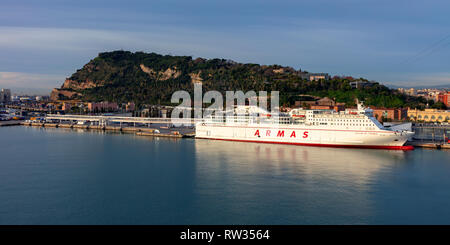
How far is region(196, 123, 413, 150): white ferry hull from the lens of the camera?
54.7ft

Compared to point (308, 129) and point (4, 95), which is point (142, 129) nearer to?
point (308, 129)

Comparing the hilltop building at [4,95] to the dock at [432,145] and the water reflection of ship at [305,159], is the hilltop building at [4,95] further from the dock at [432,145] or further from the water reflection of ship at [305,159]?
the dock at [432,145]

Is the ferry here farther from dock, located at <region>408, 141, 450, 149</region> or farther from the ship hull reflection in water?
the ship hull reflection in water

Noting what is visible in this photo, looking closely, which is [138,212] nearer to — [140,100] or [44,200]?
[44,200]

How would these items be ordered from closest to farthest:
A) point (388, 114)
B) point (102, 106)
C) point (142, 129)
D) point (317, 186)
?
point (317, 186) < point (142, 129) < point (388, 114) < point (102, 106)

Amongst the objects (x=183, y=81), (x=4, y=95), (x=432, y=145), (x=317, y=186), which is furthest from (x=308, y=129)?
(x=4, y=95)

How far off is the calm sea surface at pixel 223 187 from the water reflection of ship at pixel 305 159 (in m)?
0.04

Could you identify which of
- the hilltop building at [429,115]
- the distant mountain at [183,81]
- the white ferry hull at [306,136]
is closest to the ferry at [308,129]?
the white ferry hull at [306,136]

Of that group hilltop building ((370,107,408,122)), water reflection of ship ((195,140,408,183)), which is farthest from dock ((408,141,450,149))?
hilltop building ((370,107,408,122))

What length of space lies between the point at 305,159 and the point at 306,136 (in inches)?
171

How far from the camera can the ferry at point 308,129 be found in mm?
16828

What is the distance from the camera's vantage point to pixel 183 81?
51.8m

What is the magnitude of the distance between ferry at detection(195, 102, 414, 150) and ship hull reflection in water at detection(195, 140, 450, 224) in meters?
1.21

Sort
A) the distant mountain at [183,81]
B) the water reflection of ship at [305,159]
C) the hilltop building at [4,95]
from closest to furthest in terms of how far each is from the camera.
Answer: the water reflection of ship at [305,159]
the distant mountain at [183,81]
the hilltop building at [4,95]
